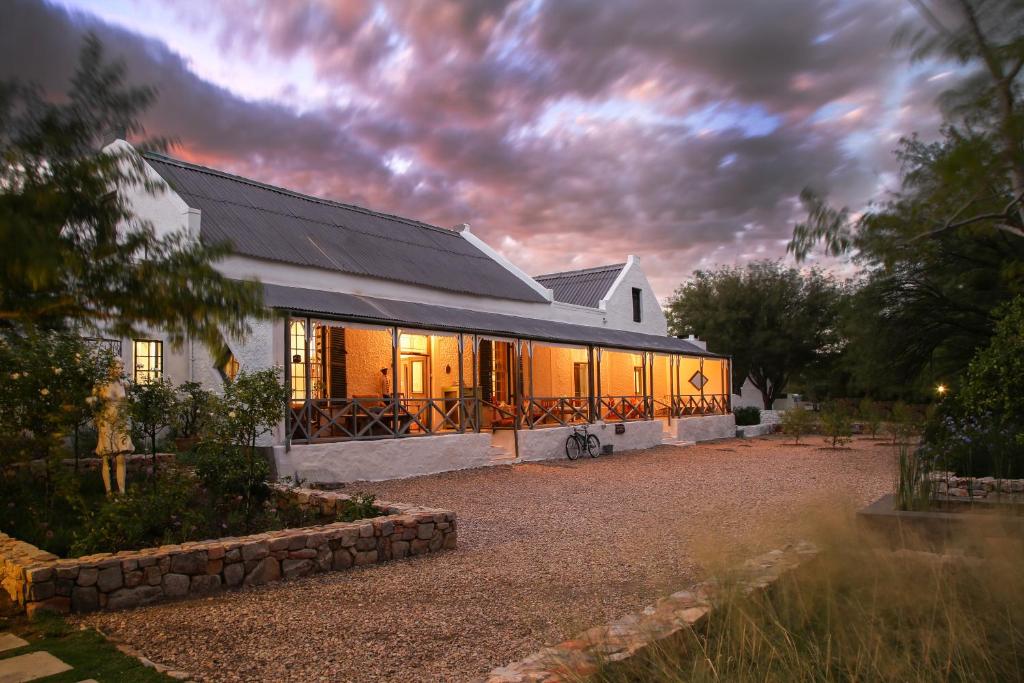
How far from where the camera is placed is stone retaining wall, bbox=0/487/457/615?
5.07 meters

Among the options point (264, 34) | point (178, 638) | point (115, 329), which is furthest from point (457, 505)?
point (115, 329)

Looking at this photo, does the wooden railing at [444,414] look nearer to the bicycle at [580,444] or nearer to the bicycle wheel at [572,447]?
the bicycle at [580,444]

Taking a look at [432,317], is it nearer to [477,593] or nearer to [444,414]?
[444,414]

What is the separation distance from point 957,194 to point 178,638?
6.74 m

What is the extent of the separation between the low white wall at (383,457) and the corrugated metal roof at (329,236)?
448 cm

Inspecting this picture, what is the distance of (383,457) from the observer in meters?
12.4

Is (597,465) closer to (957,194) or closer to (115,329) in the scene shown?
(957,194)

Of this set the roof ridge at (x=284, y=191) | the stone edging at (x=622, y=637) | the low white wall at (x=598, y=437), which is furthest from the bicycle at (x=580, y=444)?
the stone edging at (x=622, y=637)

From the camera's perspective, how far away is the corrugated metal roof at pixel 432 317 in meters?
12.9

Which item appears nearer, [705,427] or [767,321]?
[705,427]

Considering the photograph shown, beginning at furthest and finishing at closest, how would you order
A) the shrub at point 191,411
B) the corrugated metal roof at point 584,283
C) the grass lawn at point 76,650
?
the corrugated metal roof at point 584,283 < the shrub at point 191,411 < the grass lawn at point 76,650

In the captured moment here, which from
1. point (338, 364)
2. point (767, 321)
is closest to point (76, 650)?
point (338, 364)

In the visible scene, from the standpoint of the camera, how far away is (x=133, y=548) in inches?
237

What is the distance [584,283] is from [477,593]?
20.7m
